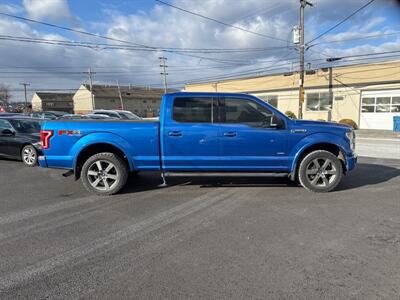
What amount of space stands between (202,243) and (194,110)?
9.17 ft

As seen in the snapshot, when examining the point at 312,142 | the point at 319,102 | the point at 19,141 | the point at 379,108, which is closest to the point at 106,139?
the point at 312,142

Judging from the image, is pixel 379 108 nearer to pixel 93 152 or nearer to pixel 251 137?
pixel 251 137

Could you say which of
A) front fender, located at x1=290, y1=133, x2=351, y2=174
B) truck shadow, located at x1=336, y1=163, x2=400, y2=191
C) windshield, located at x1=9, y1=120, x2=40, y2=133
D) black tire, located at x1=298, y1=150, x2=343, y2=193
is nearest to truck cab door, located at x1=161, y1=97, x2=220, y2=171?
front fender, located at x1=290, y1=133, x2=351, y2=174

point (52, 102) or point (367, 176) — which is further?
point (52, 102)

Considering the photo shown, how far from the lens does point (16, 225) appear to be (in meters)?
4.38

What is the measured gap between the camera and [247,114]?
582 cm

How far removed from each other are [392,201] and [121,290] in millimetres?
4824

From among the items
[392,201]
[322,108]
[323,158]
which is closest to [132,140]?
[323,158]

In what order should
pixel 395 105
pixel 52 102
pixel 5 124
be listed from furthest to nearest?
pixel 52 102 → pixel 395 105 → pixel 5 124

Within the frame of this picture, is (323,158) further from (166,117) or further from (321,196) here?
(166,117)

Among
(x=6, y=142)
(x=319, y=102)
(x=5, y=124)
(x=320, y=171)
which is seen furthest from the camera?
(x=319, y=102)

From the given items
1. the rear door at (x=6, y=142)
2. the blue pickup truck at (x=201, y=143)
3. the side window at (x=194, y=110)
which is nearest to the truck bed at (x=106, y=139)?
the blue pickup truck at (x=201, y=143)

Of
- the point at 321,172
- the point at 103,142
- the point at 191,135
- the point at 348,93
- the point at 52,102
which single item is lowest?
the point at 321,172

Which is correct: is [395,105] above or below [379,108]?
above
